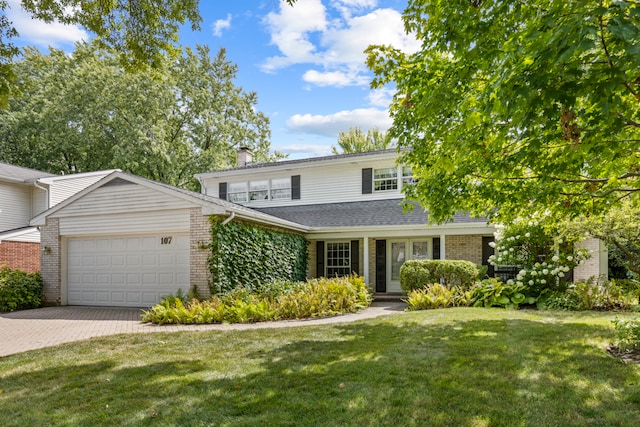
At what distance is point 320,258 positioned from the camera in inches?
645

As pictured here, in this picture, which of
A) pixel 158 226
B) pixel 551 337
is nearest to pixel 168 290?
pixel 158 226

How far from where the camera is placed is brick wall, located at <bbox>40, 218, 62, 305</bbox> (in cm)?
1283

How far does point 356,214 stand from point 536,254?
6.48m

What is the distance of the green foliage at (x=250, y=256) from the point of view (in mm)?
10827

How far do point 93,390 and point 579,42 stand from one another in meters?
5.56

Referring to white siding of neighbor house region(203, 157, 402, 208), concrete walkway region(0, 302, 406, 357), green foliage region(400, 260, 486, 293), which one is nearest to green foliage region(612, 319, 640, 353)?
concrete walkway region(0, 302, 406, 357)

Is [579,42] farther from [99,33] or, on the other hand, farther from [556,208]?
[99,33]

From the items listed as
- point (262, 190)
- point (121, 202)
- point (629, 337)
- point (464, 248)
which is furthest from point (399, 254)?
point (629, 337)

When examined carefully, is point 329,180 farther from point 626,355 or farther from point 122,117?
point 122,117

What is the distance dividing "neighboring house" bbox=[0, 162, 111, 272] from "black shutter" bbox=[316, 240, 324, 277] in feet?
40.2

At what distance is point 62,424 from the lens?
11.9 ft

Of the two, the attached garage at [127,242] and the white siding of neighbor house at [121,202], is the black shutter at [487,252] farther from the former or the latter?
the white siding of neighbor house at [121,202]

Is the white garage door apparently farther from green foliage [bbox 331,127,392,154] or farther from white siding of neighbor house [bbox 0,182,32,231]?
green foliage [bbox 331,127,392,154]

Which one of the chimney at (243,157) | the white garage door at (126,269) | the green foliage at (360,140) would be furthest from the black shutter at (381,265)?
the green foliage at (360,140)
